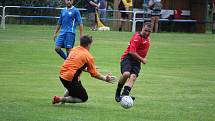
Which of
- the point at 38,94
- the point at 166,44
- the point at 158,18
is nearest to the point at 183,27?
→ the point at 158,18

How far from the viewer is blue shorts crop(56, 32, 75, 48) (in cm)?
1909

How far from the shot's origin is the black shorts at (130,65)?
14086 mm

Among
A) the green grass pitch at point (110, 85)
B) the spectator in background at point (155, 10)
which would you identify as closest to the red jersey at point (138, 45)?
the green grass pitch at point (110, 85)

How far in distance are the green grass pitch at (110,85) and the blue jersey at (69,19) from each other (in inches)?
48.9

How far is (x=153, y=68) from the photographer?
20875 mm

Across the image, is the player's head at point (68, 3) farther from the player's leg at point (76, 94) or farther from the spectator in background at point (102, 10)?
the spectator in background at point (102, 10)

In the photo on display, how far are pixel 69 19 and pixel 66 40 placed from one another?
584 mm

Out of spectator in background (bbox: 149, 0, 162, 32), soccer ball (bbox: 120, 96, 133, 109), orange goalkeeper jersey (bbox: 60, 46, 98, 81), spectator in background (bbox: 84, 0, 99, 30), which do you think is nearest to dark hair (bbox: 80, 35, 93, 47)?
orange goalkeeper jersey (bbox: 60, 46, 98, 81)

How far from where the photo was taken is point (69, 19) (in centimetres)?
1903

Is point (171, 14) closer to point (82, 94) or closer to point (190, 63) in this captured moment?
point (190, 63)

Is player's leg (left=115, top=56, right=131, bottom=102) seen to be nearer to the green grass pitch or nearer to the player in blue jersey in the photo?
the green grass pitch

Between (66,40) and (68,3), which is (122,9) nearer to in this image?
(66,40)

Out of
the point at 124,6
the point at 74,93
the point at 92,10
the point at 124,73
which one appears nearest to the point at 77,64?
the point at 74,93

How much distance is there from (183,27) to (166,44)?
11.4 m
